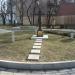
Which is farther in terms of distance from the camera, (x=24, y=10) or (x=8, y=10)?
(x=8, y=10)

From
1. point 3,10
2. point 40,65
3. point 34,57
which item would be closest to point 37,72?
point 40,65

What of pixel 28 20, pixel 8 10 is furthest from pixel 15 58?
pixel 8 10

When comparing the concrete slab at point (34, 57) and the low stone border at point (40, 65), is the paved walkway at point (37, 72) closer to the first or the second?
the low stone border at point (40, 65)

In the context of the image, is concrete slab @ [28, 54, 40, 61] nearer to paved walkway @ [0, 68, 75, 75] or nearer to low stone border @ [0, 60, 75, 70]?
low stone border @ [0, 60, 75, 70]

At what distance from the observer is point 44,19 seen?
42.3 meters

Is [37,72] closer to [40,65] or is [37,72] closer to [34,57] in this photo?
[40,65]

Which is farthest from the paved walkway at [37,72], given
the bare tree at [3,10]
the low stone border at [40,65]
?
the bare tree at [3,10]

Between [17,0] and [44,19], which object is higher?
[17,0]

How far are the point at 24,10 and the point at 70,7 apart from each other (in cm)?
1190

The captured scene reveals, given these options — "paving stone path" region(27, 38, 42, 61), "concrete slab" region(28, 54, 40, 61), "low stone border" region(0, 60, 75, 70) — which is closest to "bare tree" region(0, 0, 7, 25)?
"paving stone path" region(27, 38, 42, 61)

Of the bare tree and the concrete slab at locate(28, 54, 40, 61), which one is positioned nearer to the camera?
the concrete slab at locate(28, 54, 40, 61)

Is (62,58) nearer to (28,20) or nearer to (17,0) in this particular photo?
(28,20)

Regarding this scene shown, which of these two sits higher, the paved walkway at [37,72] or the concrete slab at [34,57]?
the concrete slab at [34,57]

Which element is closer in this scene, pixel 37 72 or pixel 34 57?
pixel 37 72
